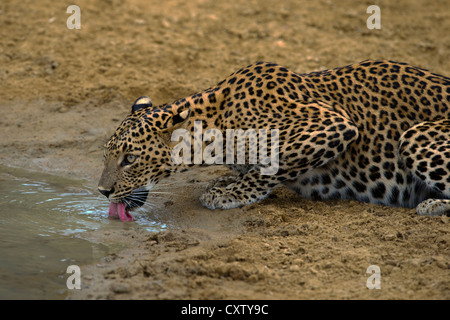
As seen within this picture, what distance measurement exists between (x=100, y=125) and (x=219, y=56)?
3.30 m

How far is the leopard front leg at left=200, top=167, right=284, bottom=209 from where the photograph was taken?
7.90 metres

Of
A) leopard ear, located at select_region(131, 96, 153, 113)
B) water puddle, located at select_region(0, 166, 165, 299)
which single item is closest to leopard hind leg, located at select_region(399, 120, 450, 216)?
water puddle, located at select_region(0, 166, 165, 299)

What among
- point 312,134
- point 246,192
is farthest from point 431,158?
point 246,192

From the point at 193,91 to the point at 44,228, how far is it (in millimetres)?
5034

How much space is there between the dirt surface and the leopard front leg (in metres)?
0.13

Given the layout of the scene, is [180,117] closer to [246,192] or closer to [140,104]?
[140,104]

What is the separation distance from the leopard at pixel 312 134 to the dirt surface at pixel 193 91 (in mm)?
301

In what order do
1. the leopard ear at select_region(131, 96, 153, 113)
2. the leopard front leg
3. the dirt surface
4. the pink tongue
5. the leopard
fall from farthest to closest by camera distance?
the leopard ear at select_region(131, 96, 153, 113)
the leopard front leg
the pink tongue
the leopard
the dirt surface

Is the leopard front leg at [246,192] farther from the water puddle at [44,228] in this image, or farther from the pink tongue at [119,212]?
the pink tongue at [119,212]

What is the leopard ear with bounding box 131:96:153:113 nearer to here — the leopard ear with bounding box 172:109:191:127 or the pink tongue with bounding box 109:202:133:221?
the leopard ear with bounding box 172:109:191:127

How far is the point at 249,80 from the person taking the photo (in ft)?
26.3

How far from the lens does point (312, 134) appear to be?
25.3 ft

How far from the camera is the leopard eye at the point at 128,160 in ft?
25.1
